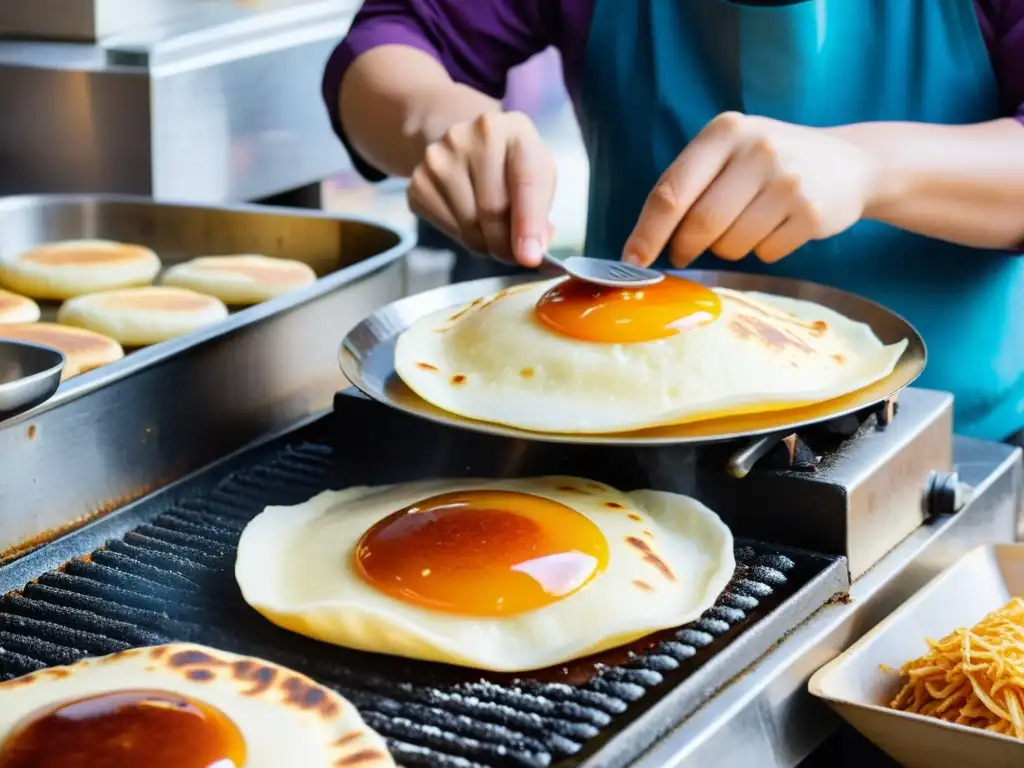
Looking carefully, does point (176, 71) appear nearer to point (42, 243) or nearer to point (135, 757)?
point (42, 243)

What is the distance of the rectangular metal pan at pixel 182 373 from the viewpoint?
1795 mm

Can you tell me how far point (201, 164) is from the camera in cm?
314

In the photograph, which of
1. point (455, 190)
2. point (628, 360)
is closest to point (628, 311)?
point (628, 360)

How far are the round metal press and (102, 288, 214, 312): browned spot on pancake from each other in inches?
35.7

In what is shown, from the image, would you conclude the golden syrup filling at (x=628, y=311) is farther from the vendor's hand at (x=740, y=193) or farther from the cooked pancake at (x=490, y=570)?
the cooked pancake at (x=490, y=570)

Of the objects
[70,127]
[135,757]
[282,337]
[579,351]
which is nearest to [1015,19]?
[579,351]

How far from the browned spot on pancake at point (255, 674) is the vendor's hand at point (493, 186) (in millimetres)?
722

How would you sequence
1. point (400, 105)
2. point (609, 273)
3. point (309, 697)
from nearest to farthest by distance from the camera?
point (309, 697) < point (609, 273) < point (400, 105)

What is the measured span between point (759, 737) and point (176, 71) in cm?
217

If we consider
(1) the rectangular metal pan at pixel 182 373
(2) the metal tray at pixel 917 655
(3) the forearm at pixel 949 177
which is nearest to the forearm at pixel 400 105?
(1) the rectangular metal pan at pixel 182 373

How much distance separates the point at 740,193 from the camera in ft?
5.96

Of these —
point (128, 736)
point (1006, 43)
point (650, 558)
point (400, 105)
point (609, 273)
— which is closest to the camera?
point (128, 736)

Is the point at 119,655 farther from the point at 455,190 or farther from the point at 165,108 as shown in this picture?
the point at 165,108

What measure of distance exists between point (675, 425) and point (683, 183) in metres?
0.34
